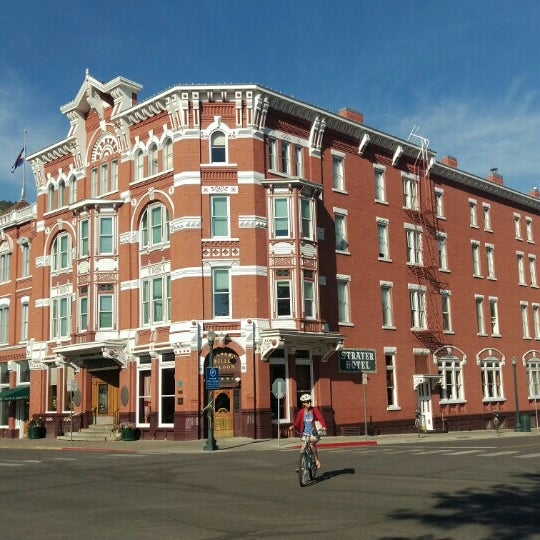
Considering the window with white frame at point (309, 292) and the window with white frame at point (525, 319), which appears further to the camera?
the window with white frame at point (525, 319)

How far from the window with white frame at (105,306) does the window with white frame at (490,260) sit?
26.0 metres

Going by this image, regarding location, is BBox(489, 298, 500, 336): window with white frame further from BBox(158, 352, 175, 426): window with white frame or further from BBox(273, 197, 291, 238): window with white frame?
BBox(158, 352, 175, 426): window with white frame

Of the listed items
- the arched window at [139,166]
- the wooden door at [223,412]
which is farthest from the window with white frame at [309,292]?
the arched window at [139,166]

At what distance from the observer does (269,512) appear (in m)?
11.9

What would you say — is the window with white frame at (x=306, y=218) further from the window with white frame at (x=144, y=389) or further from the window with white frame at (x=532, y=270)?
the window with white frame at (x=532, y=270)

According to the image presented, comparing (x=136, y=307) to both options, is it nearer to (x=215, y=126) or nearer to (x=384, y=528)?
(x=215, y=126)

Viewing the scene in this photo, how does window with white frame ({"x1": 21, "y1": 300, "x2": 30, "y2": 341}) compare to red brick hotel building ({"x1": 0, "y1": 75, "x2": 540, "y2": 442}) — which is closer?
red brick hotel building ({"x1": 0, "y1": 75, "x2": 540, "y2": 442})

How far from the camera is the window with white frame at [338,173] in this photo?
3984cm

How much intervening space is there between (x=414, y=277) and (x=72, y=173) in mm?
20665

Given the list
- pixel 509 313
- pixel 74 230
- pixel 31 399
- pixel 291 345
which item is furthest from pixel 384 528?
pixel 509 313

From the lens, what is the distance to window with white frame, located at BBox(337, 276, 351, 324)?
38531 millimetres

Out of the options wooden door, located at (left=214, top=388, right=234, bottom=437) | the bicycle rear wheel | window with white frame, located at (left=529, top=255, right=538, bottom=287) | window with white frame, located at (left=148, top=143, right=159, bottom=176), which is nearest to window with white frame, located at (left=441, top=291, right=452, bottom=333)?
window with white frame, located at (left=529, top=255, right=538, bottom=287)

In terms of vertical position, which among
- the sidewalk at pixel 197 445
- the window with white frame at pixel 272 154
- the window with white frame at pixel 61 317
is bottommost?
the sidewalk at pixel 197 445

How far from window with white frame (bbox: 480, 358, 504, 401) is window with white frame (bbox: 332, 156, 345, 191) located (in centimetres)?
1583
